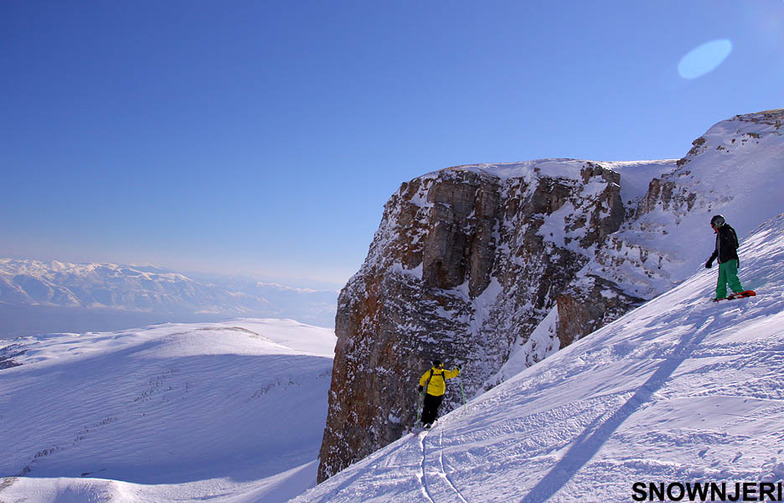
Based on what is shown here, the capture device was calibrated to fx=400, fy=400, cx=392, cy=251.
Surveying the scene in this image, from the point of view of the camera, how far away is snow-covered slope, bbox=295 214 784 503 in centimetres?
359

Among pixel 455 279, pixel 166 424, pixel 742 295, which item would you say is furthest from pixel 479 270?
pixel 166 424

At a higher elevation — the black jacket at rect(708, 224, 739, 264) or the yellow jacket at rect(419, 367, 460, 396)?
the black jacket at rect(708, 224, 739, 264)

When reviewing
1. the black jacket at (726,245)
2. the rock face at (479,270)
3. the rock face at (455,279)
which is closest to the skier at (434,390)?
the black jacket at (726,245)

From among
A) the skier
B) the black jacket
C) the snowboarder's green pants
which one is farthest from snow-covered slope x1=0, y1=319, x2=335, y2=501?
the black jacket

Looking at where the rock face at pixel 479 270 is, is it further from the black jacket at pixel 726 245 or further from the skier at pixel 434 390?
the black jacket at pixel 726 245

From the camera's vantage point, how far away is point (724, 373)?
4684mm

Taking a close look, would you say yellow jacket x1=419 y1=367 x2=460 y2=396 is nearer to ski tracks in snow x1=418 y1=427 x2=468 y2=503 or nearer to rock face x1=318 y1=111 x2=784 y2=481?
ski tracks in snow x1=418 y1=427 x2=468 y2=503

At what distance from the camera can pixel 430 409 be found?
947cm

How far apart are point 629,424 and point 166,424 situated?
4834 centimetres

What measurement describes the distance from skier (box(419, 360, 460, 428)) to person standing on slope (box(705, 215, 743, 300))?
5400mm

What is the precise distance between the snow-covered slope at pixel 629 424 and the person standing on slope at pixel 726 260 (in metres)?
0.33

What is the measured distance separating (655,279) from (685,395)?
1409 centimetres

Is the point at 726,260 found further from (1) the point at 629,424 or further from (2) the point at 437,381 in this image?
(2) the point at 437,381

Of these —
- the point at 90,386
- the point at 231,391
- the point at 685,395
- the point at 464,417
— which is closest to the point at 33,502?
the point at 231,391
